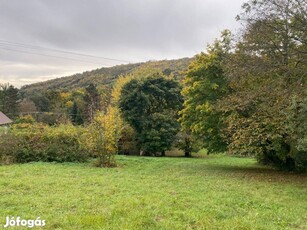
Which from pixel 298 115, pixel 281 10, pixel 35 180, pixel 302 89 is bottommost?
pixel 35 180

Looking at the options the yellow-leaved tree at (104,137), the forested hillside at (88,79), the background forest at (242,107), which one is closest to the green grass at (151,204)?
the background forest at (242,107)

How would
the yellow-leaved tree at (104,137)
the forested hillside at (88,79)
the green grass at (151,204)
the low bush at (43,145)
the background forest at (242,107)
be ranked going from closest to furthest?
the green grass at (151,204)
the background forest at (242,107)
the yellow-leaved tree at (104,137)
the low bush at (43,145)
the forested hillside at (88,79)

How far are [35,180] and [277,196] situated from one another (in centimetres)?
713

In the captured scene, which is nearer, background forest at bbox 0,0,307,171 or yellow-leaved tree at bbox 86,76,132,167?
background forest at bbox 0,0,307,171

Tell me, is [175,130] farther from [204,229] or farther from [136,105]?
[204,229]

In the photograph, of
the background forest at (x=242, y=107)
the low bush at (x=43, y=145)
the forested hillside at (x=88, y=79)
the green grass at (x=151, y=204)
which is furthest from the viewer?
the forested hillside at (x=88, y=79)

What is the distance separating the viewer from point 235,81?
1318cm

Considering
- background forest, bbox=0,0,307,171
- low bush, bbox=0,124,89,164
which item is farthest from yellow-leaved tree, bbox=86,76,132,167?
low bush, bbox=0,124,89,164

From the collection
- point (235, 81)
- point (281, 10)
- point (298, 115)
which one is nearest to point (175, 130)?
point (235, 81)

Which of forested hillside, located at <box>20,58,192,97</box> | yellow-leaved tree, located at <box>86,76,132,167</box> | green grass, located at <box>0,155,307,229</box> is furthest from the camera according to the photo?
forested hillside, located at <box>20,58,192,97</box>

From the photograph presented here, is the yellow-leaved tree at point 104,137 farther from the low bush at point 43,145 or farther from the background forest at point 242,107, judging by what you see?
the low bush at point 43,145

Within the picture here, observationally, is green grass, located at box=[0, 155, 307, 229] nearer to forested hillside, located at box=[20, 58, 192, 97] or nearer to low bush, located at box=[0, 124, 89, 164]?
low bush, located at box=[0, 124, 89, 164]

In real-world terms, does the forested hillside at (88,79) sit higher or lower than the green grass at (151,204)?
higher

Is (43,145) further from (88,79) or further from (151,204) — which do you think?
(88,79)
